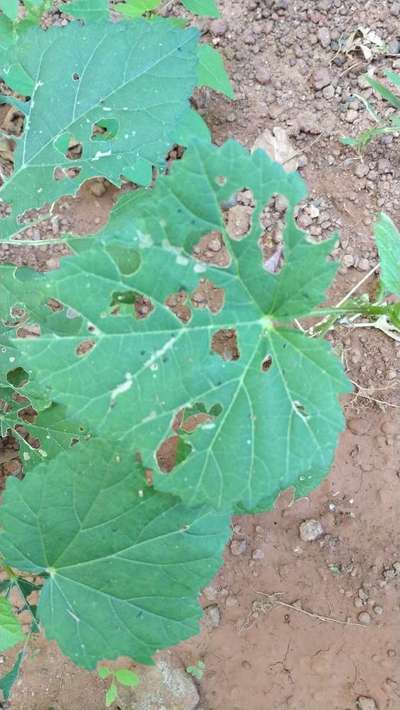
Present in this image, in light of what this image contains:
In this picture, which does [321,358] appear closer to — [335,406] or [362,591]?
[335,406]

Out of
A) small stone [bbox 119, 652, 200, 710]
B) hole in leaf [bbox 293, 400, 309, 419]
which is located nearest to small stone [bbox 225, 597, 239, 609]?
small stone [bbox 119, 652, 200, 710]

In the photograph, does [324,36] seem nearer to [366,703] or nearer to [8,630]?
[8,630]

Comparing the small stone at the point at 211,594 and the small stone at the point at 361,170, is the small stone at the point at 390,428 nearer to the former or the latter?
the small stone at the point at 211,594

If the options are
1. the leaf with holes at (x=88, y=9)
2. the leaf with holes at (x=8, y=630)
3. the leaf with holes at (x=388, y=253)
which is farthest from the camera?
the leaf with holes at (x=88, y=9)

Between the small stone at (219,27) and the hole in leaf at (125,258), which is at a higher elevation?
the hole in leaf at (125,258)

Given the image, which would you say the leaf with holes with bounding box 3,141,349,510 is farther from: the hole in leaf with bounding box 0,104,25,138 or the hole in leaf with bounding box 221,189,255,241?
the hole in leaf with bounding box 0,104,25,138

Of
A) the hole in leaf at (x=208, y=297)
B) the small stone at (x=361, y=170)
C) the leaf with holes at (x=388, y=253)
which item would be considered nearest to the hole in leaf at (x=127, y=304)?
the hole in leaf at (x=208, y=297)
